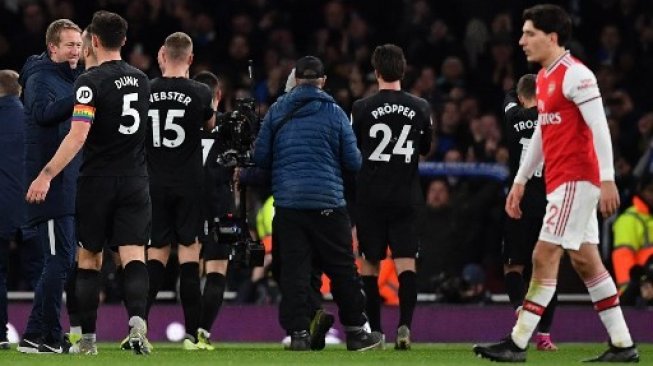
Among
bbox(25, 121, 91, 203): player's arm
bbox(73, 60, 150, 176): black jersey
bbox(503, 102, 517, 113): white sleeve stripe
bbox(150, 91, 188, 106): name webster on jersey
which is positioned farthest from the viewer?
bbox(503, 102, 517, 113): white sleeve stripe

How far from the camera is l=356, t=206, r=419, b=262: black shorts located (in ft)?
45.1

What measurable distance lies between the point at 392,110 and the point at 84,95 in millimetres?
2981

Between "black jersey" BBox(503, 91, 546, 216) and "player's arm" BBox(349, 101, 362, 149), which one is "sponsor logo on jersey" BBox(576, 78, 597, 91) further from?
"player's arm" BBox(349, 101, 362, 149)

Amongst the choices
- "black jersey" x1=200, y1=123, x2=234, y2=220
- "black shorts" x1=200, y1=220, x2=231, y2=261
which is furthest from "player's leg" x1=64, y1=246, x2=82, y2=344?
"black jersey" x1=200, y1=123, x2=234, y2=220

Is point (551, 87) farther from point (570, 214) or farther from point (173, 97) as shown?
point (173, 97)

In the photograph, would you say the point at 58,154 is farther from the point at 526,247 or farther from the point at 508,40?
the point at 508,40

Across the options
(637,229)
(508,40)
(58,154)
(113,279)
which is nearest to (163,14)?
(508,40)

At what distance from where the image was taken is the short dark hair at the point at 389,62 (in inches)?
536

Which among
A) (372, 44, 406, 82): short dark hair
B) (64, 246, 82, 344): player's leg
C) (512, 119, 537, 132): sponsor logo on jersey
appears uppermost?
(372, 44, 406, 82): short dark hair

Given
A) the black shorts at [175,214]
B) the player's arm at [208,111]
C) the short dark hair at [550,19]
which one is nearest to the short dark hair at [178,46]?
the player's arm at [208,111]

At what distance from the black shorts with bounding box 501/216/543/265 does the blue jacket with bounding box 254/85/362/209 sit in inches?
66.9

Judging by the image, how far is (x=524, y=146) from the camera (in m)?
13.8

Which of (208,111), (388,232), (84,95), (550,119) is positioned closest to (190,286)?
(208,111)

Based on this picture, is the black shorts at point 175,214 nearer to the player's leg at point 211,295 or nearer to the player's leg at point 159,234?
the player's leg at point 159,234
